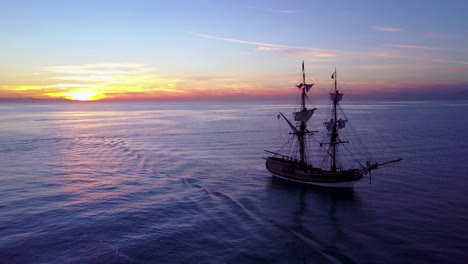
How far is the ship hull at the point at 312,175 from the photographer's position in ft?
225

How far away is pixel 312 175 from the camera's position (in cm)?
7181

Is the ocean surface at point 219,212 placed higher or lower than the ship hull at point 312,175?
lower

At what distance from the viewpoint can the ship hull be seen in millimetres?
68550

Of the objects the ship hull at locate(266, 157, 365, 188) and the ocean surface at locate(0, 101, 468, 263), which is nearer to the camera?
the ocean surface at locate(0, 101, 468, 263)

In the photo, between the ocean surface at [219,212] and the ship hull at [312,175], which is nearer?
the ocean surface at [219,212]

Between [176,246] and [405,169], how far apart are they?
5785 centimetres

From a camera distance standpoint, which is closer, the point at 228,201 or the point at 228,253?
the point at 228,253

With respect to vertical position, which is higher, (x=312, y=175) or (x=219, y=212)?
(x=312, y=175)

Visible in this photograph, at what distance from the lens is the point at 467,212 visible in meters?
52.7

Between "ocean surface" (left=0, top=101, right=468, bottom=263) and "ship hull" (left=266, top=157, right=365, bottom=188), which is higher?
"ship hull" (left=266, top=157, right=365, bottom=188)

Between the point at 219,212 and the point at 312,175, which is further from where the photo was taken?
the point at 312,175

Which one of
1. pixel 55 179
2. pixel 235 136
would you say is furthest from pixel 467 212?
pixel 235 136

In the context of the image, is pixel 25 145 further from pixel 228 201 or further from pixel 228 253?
pixel 228 253

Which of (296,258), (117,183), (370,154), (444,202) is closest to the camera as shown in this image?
(296,258)
